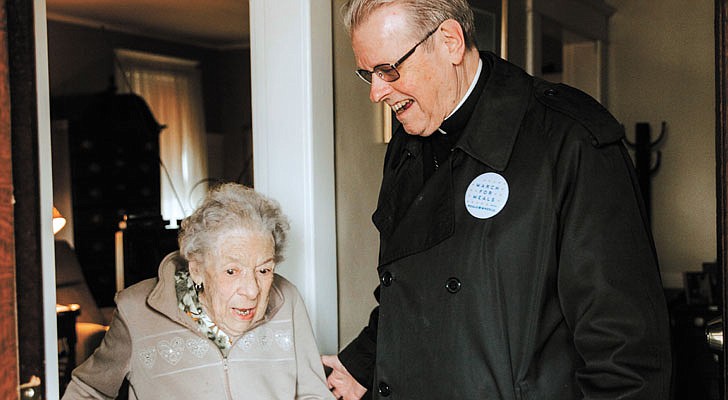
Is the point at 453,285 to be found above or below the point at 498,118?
below

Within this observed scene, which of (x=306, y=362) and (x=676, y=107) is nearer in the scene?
(x=306, y=362)

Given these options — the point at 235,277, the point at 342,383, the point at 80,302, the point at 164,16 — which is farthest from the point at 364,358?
the point at 164,16

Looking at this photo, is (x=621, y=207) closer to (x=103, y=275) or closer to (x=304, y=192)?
(x=304, y=192)

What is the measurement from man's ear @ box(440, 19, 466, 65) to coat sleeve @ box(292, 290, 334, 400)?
0.77 m

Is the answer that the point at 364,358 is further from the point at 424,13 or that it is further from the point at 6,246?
the point at 6,246

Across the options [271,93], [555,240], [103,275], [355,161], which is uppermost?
[271,93]

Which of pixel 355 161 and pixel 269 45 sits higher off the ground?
pixel 269 45

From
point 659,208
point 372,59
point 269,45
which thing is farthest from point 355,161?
point 659,208

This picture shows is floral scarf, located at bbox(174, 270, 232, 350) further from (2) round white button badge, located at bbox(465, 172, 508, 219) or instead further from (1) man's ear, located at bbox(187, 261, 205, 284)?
(2) round white button badge, located at bbox(465, 172, 508, 219)

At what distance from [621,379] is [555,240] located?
0.94 ft

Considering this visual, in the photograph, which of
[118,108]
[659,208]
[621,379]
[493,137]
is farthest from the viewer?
[118,108]

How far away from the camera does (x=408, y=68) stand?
171 cm

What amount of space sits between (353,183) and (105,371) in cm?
95

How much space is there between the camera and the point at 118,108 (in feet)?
24.2
